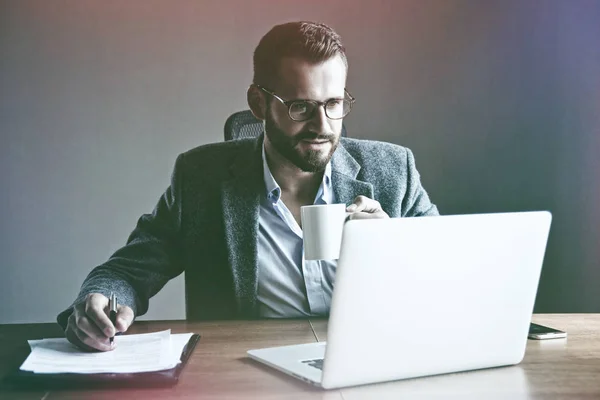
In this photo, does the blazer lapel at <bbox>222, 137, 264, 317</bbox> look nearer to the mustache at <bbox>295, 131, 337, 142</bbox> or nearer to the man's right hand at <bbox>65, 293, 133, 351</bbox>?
the mustache at <bbox>295, 131, 337, 142</bbox>

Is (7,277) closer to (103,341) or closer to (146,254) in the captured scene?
(146,254)

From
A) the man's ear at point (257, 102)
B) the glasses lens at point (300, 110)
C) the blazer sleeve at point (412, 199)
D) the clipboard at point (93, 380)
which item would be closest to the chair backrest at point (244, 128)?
the man's ear at point (257, 102)

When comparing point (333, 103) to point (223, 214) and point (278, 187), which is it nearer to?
point (278, 187)

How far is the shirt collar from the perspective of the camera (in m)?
1.88

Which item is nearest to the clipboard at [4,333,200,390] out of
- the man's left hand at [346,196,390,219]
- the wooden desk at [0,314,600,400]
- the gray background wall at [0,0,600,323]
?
the wooden desk at [0,314,600,400]

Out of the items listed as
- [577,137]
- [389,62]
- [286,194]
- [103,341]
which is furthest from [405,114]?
[103,341]

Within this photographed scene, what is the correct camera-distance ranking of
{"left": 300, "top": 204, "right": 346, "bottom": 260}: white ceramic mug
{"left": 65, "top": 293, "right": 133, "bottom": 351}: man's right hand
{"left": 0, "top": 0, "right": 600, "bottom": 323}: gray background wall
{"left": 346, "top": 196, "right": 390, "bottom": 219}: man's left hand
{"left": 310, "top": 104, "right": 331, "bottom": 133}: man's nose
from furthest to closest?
{"left": 0, "top": 0, "right": 600, "bottom": 323}: gray background wall → {"left": 310, "top": 104, "right": 331, "bottom": 133}: man's nose → {"left": 346, "top": 196, "right": 390, "bottom": 219}: man's left hand → {"left": 300, "top": 204, "right": 346, "bottom": 260}: white ceramic mug → {"left": 65, "top": 293, "right": 133, "bottom": 351}: man's right hand

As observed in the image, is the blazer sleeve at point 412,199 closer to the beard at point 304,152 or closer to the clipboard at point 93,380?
the beard at point 304,152

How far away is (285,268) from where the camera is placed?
1866 mm

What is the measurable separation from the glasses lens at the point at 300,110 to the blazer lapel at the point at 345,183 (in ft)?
0.58

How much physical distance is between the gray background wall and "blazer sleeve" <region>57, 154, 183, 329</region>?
142cm

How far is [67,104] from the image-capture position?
3.25 m

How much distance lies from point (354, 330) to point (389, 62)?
2.37m

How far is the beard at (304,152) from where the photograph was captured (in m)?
1.79
